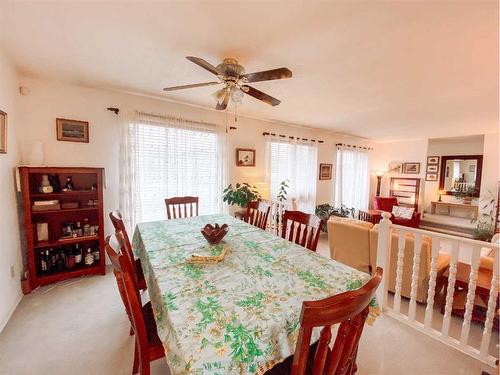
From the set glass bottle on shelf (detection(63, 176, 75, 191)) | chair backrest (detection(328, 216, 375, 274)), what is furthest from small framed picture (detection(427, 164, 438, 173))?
glass bottle on shelf (detection(63, 176, 75, 191))

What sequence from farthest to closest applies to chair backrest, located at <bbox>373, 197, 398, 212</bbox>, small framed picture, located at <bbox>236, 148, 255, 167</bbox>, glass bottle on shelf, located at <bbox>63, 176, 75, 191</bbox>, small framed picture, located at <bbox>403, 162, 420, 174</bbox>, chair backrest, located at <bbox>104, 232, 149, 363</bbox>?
small framed picture, located at <bbox>403, 162, 420, 174</bbox>
chair backrest, located at <bbox>373, 197, 398, 212</bbox>
small framed picture, located at <bbox>236, 148, 255, 167</bbox>
glass bottle on shelf, located at <bbox>63, 176, 75, 191</bbox>
chair backrest, located at <bbox>104, 232, 149, 363</bbox>

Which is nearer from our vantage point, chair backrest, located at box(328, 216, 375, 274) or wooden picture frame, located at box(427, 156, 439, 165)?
chair backrest, located at box(328, 216, 375, 274)

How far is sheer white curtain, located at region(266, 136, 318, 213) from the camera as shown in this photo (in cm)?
448

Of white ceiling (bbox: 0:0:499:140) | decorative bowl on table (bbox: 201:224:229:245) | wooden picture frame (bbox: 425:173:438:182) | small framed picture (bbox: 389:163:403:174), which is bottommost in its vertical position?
decorative bowl on table (bbox: 201:224:229:245)

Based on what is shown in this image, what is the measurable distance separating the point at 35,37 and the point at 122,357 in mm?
2571

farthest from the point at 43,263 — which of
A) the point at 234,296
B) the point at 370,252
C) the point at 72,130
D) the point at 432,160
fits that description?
the point at 432,160

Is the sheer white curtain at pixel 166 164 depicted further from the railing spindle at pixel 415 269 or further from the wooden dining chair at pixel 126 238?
the railing spindle at pixel 415 269

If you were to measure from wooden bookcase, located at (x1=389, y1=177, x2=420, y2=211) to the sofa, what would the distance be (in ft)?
13.2

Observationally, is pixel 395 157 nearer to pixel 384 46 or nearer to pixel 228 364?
pixel 384 46

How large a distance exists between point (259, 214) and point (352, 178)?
4.32 metres

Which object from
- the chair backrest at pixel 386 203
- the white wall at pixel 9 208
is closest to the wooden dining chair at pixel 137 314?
the white wall at pixel 9 208

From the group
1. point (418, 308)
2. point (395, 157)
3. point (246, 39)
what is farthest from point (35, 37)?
point (395, 157)

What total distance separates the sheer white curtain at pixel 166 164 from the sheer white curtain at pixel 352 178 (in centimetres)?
332

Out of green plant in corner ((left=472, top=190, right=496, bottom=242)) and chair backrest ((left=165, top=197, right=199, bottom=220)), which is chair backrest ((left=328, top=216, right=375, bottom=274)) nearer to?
chair backrest ((left=165, top=197, right=199, bottom=220))
